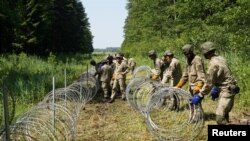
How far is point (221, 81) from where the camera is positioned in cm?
794

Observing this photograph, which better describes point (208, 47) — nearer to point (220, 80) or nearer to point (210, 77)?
point (210, 77)

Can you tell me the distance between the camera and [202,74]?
9.89 metres

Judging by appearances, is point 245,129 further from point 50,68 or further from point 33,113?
point 50,68

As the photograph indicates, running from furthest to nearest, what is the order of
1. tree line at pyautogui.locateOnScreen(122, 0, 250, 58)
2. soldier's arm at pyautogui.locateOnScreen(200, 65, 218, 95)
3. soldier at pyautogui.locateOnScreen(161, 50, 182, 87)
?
tree line at pyautogui.locateOnScreen(122, 0, 250, 58) < soldier at pyautogui.locateOnScreen(161, 50, 182, 87) < soldier's arm at pyautogui.locateOnScreen(200, 65, 218, 95)

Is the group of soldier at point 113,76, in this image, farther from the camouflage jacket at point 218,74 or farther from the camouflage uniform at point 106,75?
the camouflage jacket at point 218,74

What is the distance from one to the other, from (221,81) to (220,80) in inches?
1.1

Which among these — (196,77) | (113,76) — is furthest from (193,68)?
(113,76)

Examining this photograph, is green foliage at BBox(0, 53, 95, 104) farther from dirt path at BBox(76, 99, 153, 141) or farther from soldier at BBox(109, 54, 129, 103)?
soldier at BBox(109, 54, 129, 103)

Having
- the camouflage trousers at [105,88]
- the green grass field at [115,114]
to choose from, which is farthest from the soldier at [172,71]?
the camouflage trousers at [105,88]

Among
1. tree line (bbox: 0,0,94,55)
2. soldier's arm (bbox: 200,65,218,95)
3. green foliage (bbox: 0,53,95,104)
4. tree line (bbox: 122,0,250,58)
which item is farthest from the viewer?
tree line (bbox: 0,0,94,55)

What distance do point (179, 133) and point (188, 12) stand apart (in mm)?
12562

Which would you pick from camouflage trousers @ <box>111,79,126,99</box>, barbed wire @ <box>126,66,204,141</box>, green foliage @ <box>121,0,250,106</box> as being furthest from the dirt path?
green foliage @ <box>121,0,250,106</box>

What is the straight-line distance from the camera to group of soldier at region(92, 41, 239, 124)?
7.83 m

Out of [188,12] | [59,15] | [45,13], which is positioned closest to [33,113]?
[188,12]
